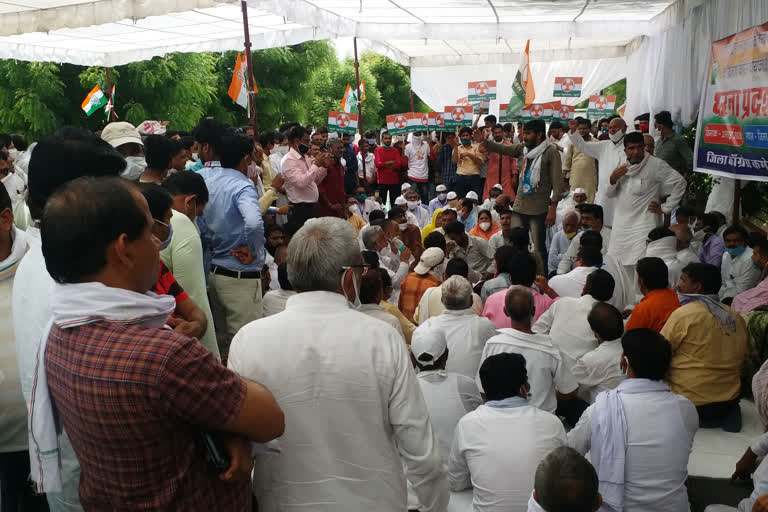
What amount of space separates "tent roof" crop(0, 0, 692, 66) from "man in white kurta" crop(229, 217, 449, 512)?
5.97 metres

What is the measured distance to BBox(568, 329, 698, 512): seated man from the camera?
114 inches

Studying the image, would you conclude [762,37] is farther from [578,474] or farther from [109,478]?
[109,478]

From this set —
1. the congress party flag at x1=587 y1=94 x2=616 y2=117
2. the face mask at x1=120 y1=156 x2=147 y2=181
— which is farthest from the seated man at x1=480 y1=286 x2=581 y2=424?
the congress party flag at x1=587 y1=94 x2=616 y2=117

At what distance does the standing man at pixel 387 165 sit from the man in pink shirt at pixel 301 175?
12.9 ft

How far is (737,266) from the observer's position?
585 cm

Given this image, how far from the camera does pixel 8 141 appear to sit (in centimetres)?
791

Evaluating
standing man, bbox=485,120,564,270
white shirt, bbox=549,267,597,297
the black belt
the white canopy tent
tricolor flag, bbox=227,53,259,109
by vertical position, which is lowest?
white shirt, bbox=549,267,597,297

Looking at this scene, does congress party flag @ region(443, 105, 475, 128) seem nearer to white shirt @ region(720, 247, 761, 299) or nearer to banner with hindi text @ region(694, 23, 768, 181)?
banner with hindi text @ region(694, 23, 768, 181)

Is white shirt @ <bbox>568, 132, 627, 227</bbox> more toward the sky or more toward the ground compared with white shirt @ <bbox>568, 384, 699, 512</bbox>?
more toward the sky

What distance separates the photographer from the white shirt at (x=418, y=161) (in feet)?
40.5

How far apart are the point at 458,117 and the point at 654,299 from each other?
840cm

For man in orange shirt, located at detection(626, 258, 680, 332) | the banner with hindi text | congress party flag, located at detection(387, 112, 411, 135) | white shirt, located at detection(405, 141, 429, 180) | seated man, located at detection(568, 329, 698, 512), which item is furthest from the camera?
congress party flag, located at detection(387, 112, 411, 135)

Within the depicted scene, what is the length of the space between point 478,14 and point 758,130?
5430 millimetres

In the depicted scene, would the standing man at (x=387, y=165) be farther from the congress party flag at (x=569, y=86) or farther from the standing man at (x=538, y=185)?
the standing man at (x=538, y=185)
